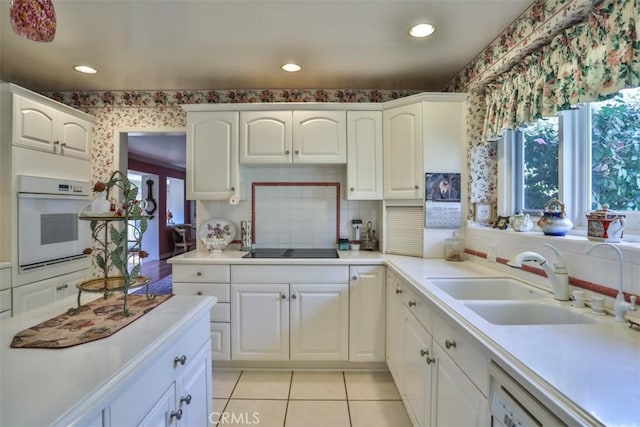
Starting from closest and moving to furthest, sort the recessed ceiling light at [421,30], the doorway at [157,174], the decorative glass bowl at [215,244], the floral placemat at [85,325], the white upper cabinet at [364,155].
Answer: the floral placemat at [85,325] → the recessed ceiling light at [421,30] → the white upper cabinet at [364,155] → the decorative glass bowl at [215,244] → the doorway at [157,174]

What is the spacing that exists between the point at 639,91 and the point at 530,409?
1412 millimetres

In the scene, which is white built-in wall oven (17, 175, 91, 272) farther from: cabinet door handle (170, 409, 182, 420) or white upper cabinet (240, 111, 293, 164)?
cabinet door handle (170, 409, 182, 420)

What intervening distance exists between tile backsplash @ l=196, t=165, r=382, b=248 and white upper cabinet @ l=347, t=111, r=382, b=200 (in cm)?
34

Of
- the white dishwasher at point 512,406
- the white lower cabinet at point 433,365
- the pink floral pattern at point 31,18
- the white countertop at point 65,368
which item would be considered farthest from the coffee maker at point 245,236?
the white dishwasher at point 512,406

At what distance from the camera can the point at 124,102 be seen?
9.89 feet

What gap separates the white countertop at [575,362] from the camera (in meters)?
0.65

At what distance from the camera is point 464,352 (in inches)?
44.5

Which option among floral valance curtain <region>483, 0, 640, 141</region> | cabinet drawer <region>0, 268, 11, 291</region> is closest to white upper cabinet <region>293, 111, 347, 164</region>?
floral valance curtain <region>483, 0, 640, 141</region>

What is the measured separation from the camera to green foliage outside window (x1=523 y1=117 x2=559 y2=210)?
1820 millimetres

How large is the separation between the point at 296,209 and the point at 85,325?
6.80ft

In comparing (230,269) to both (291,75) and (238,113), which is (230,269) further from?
(291,75)

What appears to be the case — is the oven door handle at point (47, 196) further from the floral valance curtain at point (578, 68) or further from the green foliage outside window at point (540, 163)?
the green foliage outside window at point (540, 163)

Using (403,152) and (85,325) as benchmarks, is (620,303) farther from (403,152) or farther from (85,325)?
(85,325)

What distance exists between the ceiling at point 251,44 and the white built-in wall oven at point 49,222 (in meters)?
0.93
